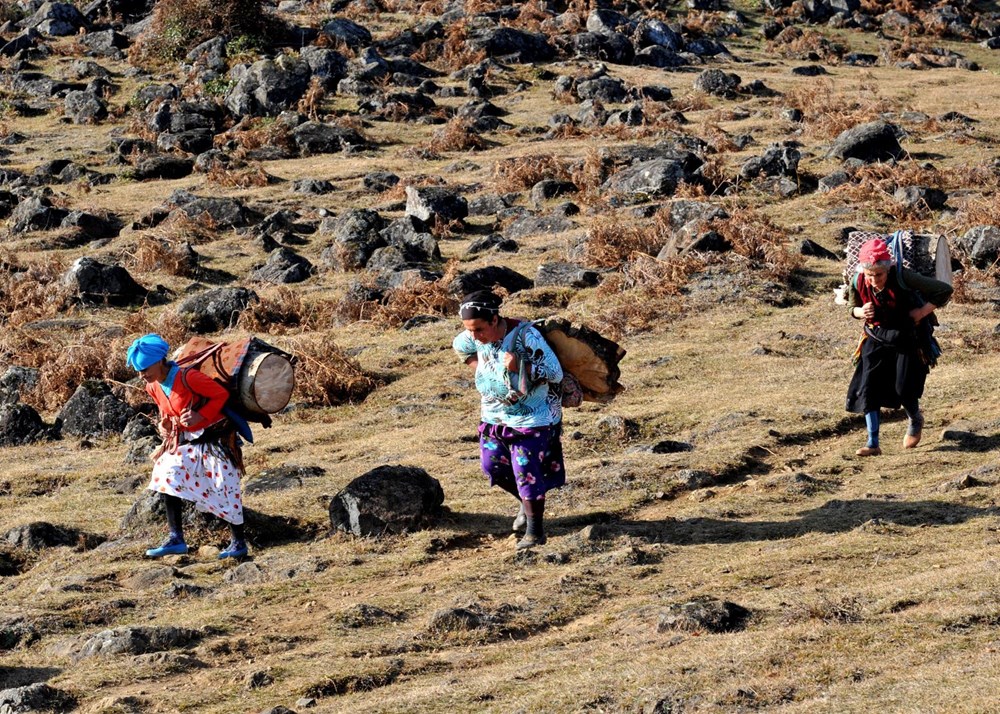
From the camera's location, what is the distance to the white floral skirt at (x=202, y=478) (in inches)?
321

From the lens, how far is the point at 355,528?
8469 mm

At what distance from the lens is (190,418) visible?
8.02m

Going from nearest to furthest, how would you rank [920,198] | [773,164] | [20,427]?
[20,427] → [920,198] → [773,164]

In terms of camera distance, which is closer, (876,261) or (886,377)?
(876,261)

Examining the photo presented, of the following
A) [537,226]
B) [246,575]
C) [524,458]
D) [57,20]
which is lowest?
[246,575]

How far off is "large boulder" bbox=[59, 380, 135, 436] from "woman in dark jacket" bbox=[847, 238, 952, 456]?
21.0 feet

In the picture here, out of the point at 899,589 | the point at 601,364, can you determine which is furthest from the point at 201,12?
the point at 899,589

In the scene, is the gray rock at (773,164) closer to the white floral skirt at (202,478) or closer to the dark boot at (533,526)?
the dark boot at (533,526)

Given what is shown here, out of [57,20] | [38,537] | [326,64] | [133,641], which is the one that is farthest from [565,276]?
[57,20]

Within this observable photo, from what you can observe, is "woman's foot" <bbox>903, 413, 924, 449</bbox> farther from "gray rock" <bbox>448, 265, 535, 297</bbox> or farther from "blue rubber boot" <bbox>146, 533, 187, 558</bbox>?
"gray rock" <bbox>448, 265, 535, 297</bbox>

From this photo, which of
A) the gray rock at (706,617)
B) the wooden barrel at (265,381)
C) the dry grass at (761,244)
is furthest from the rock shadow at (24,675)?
the dry grass at (761,244)

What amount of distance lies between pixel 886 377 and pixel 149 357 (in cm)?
523

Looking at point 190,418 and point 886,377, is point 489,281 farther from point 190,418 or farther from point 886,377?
point 190,418

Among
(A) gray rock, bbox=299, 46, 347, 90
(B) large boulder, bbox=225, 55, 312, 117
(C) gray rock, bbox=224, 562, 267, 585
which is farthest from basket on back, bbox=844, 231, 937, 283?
(A) gray rock, bbox=299, 46, 347, 90
